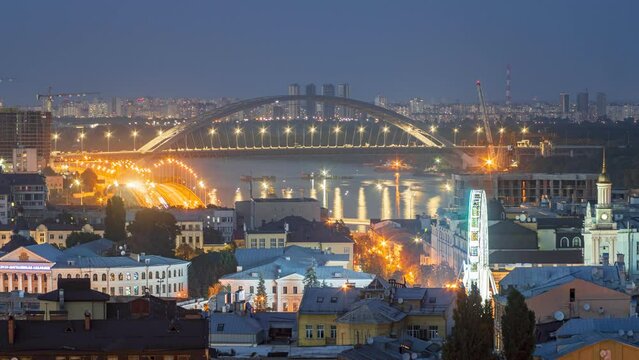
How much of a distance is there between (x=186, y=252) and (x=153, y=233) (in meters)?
1.42

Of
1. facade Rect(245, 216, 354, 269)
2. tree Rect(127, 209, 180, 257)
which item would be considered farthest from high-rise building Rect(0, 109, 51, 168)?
tree Rect(127, 209, 180, 257)

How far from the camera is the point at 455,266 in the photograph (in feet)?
116

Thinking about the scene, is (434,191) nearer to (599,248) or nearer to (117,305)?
(599,248)

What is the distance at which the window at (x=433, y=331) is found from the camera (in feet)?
67.5

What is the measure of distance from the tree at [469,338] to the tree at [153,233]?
19.8 metres

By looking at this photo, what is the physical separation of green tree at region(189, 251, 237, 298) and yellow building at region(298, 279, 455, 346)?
25.8 feet

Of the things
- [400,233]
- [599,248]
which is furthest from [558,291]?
[400,233]

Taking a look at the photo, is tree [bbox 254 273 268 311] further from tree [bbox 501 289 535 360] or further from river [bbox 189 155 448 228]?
river [bbox 189 155 448 228]

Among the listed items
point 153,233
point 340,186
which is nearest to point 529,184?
point 340,186

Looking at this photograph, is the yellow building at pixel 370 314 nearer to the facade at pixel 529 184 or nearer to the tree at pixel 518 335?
the tree at pixel 518 335

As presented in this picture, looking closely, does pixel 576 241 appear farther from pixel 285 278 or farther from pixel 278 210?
pixel 278 210

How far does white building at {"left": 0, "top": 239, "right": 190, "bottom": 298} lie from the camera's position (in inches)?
1219

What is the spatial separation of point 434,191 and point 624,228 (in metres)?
39.1

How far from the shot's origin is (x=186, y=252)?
36625 millimetres
